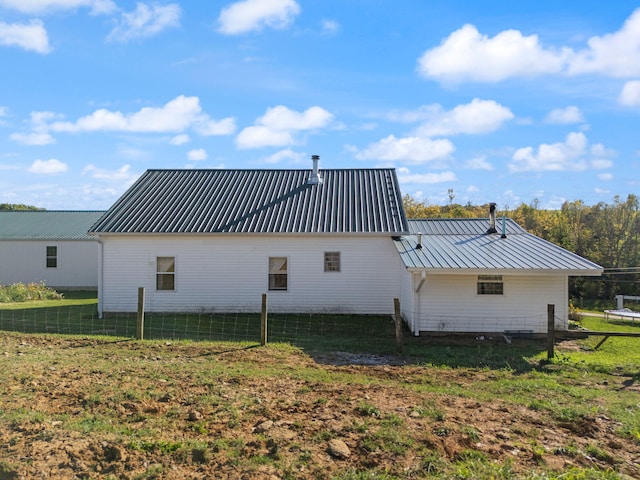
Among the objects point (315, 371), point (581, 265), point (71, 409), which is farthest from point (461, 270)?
point (71, 409)

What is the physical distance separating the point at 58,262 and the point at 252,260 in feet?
53.6

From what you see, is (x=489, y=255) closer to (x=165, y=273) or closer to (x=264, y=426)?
(x=264, y=426)

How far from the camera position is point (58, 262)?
28.4 m

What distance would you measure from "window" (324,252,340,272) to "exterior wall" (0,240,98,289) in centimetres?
1654

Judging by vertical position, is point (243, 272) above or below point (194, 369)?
above

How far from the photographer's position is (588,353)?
41.3 ft

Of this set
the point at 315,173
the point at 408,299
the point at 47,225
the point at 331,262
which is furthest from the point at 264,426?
the point at 47,225

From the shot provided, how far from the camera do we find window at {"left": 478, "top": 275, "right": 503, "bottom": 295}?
47.8 feet

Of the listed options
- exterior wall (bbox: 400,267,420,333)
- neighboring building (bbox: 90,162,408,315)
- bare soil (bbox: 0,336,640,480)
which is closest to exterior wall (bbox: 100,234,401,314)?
neighboring building (bbox: 90,162,408,315)

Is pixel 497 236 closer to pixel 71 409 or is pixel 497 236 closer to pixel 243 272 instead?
pixel 243 272

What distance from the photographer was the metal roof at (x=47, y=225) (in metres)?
28.4

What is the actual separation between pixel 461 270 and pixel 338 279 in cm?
515

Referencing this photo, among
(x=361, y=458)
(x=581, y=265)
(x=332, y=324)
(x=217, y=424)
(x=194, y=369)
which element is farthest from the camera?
(x=332, y=324)

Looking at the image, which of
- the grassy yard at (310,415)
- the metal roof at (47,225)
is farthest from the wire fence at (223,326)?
the metal roof at (47,225)
